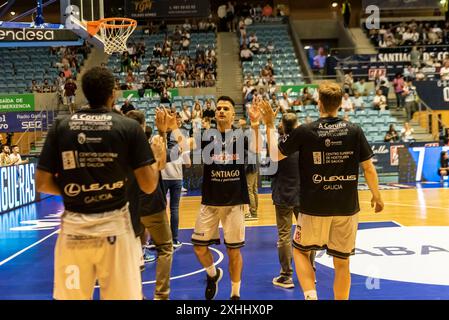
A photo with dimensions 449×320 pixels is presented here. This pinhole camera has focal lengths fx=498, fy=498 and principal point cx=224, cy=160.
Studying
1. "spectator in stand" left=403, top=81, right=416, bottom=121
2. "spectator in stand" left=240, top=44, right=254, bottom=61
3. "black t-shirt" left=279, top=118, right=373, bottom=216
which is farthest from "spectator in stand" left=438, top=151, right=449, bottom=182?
"black t-shirt" left=279, top=118, right=373, bottom=216

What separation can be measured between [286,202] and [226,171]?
107 centimetres

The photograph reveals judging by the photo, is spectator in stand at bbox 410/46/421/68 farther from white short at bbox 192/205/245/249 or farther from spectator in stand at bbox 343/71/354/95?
white short at bbox 192/205/245/249

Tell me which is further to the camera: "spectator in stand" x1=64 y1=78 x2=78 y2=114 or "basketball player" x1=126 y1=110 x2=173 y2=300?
"spectator in stand" x1=64 y1=78 x2=78 y2=114

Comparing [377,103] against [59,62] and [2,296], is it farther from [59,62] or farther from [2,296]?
[2,296]

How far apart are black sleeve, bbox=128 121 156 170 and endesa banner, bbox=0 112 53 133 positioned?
1677 cm

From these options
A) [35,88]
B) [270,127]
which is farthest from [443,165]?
[35,88]

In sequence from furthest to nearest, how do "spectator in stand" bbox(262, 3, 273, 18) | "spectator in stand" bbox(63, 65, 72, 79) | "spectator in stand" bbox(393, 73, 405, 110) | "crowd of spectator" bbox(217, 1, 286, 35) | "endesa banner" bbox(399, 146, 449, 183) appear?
1. "spectator in stand" bbox(262, 3, 273, 18)
2. "crowd of spectator" bbox(217, 1, 286, 35)
3. "spectator in stand" bbox(63, 65, 72, 79)
4. "spectator in stand" bbox(393, 73, 405, 110)
5. "endesa banner" bbox(399, 146, 449, 183)

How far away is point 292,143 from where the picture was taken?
4.44 metres

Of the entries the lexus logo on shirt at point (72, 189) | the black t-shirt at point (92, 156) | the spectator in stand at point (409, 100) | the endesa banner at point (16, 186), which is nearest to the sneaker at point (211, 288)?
the black t-shirt at point (92, 156)

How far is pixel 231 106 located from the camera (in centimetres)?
520

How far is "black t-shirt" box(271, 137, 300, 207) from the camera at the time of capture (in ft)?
18.9

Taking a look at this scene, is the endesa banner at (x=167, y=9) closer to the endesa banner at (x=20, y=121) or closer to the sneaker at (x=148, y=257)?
the endesa banner at (x=20, y=121)

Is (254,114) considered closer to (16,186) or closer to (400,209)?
(400,209)

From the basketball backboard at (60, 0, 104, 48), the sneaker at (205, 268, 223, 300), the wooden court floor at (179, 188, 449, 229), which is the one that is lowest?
the wooden court floor at (179, 188, 449, 229)
